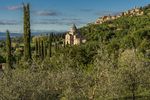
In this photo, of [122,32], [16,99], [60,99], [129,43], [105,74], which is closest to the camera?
[16,99]

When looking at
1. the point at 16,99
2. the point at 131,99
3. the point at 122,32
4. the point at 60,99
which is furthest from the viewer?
the point at 122,32

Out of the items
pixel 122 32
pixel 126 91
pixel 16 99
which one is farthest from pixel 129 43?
pixel 16 99

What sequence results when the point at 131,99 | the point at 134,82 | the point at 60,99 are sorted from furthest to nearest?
the point at 131,99 → the point at 134,82 → the point at 60,99

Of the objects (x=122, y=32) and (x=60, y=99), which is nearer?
(x=60, y=99)

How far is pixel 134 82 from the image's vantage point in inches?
1326

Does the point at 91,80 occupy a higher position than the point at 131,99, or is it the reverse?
the point at 91,80

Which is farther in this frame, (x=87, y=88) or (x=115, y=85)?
(x=115, y=85)

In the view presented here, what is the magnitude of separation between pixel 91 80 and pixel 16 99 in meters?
8.34

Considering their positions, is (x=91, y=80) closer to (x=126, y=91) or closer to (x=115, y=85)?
(x=115, y=85)

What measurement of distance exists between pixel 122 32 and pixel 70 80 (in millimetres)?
81710

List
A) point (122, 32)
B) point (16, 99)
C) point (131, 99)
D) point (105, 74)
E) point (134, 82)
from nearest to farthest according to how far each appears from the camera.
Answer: point (16, 99) → point (105, 74) → point (134, 82) → point (131, 99) → point (122, 32)

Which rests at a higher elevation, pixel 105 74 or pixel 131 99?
pixel 105 74

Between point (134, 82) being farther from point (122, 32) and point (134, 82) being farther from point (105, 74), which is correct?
point (122, 32)

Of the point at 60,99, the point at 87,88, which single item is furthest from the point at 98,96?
the point at 60,99
